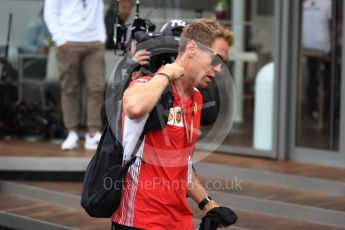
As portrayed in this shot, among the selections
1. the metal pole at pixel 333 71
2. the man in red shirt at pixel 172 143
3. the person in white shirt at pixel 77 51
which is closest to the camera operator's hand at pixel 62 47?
the person in white shirt at pixel 77 51

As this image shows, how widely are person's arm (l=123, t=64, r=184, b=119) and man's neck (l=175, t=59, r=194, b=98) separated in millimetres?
96

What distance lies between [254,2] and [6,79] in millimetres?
3140

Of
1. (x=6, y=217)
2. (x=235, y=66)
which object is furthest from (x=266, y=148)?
(x=6, y=217)

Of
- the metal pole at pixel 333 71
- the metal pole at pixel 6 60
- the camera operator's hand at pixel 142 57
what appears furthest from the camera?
the metal pole at pixel 6 60

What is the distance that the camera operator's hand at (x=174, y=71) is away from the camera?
335cm

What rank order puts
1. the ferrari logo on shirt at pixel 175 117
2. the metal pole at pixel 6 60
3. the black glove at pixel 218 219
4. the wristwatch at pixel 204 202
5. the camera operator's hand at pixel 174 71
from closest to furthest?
the camera operator's hand at pixel 174 71
the ferrari logo on shirt at pixel 175 117
the black glove at pixel 218 219
the wristwatch at pixel 204 202
the metal pole at pixel 6 60

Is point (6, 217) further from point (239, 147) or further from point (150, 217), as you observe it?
point (150, 217)

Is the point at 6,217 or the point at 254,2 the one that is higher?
the point at 254,2

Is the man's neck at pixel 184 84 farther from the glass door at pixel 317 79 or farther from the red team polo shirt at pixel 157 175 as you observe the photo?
the glass door at pixel 317 79

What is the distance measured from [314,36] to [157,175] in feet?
16.5

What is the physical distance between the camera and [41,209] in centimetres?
693

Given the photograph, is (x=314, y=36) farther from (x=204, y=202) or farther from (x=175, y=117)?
(x=175, y=117)

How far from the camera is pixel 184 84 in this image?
349 cm

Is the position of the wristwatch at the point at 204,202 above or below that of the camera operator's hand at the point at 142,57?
below
